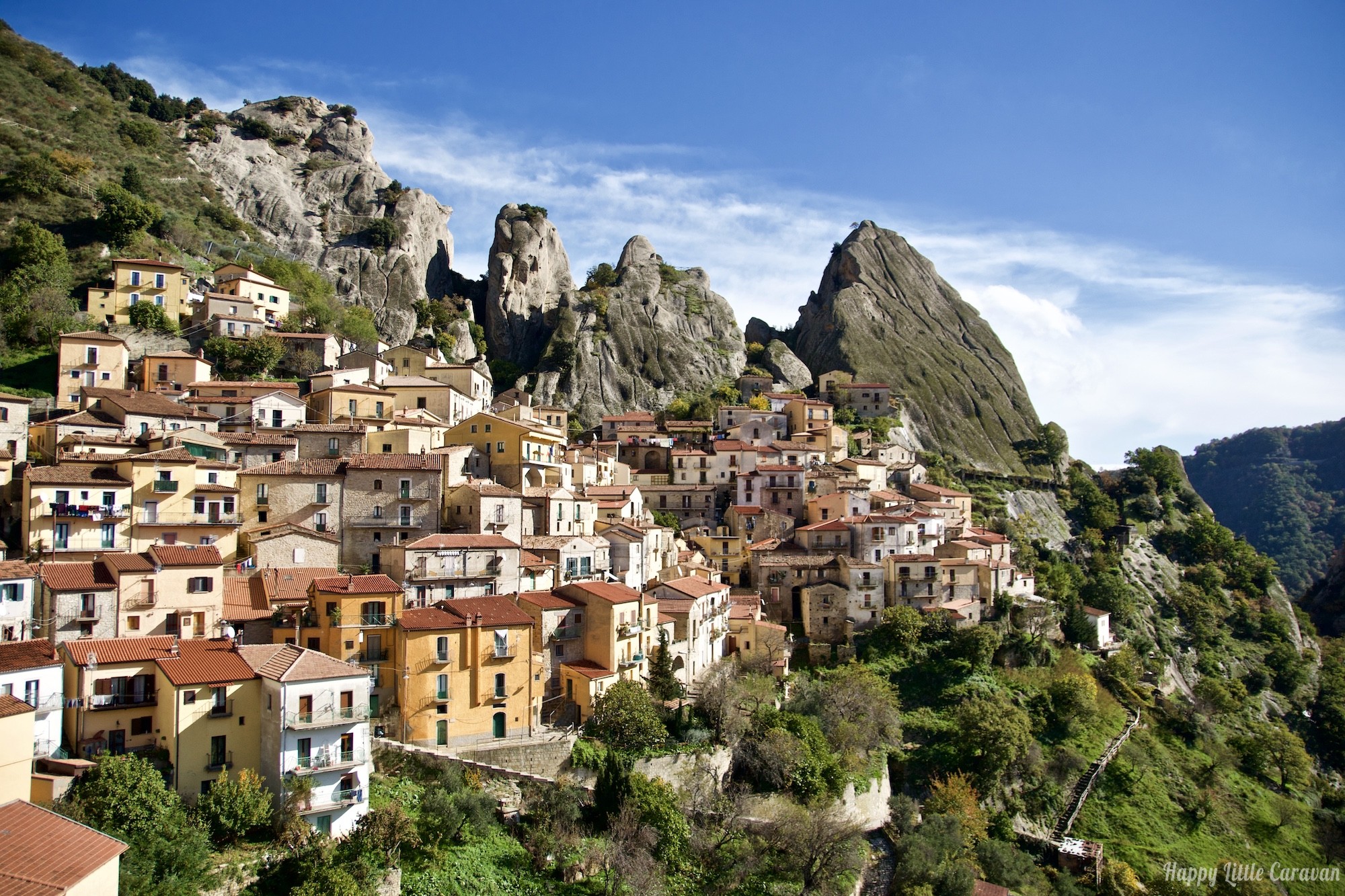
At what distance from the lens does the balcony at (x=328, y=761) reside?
86.4 ft

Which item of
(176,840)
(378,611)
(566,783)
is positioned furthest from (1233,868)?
(176,840)

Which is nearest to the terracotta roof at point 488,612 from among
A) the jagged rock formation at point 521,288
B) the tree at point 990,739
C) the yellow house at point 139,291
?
the tree at point 990,739

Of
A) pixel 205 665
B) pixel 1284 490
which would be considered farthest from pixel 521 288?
pixel 1284 490

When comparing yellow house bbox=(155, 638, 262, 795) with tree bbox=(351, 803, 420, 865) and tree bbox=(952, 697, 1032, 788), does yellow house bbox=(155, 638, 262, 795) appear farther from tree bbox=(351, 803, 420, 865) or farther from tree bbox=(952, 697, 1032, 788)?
tree bbox=(952, 697, 1032, 788)

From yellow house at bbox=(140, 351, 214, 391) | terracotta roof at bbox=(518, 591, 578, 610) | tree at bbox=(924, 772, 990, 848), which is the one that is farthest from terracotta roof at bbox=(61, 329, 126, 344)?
tree at bbox=(924, 772, 990, 848)

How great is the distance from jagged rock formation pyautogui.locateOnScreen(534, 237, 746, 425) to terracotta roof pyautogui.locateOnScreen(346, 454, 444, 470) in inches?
1635

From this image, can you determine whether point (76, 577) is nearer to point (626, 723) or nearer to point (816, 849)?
point (626, 723)

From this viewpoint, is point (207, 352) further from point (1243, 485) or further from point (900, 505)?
point (1243, 485)

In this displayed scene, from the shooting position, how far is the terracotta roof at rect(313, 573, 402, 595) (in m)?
32.6

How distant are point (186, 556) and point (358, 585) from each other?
606 cm

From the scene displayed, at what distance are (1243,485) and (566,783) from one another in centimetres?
15770

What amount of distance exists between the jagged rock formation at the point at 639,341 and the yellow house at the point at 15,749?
62.3 metres

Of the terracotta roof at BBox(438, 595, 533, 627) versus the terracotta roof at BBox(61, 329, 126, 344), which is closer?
the terracotta roof at BBox(438, 595, 533, 627)

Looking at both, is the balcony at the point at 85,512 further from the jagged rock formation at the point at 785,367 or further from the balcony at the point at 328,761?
the jagged rock formation at the point at 785,367
